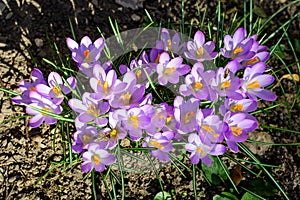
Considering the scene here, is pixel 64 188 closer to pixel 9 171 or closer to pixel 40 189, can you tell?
pixel 40 189

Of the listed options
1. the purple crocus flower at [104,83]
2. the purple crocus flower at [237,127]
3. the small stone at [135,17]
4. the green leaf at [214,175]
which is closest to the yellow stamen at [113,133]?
the purple crocus flower at [104,83]

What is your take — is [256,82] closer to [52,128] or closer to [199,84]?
[199,84]

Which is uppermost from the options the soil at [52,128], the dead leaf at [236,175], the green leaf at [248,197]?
the soil at [52,128]

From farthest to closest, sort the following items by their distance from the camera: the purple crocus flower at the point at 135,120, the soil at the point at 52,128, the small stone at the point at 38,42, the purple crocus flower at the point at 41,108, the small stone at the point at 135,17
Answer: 1. the small stone at the point at 135,17
2. the small stone at the point at 38,42
3. the soil at the point at 52,128
4. the purple crocus flower at the point at 41,108
5. the purple crocus flower at the point at 135,120

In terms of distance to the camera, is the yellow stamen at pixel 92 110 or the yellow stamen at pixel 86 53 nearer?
the yellow stamen at pixel 92 110

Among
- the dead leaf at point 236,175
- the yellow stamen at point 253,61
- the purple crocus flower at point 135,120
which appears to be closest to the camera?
the purple crocus flower at point 135,120

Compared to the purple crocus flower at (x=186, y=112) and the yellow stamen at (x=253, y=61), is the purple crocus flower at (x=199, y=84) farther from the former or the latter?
the yellow stamen at (x=253, y=61)

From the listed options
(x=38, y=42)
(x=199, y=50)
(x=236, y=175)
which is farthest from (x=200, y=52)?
(x=38, y=42)
